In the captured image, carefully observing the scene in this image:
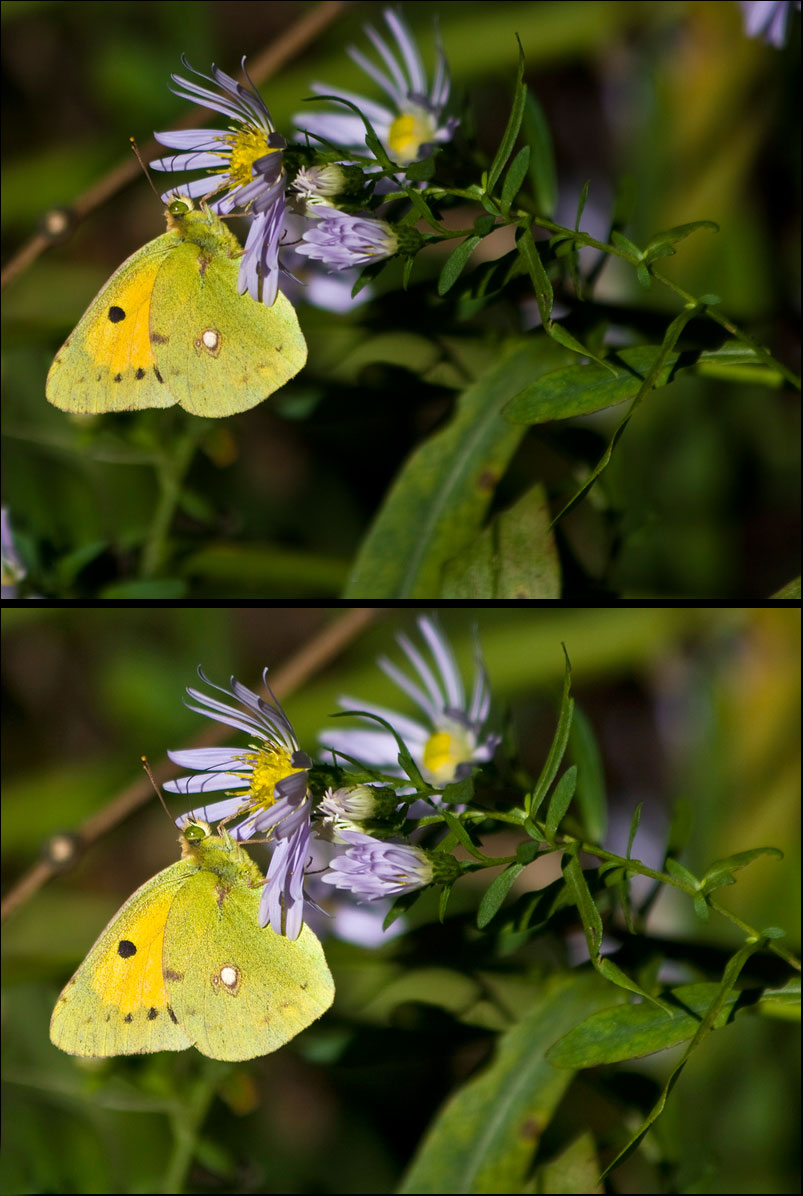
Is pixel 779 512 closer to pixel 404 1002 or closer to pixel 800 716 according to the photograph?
pixel 800 716

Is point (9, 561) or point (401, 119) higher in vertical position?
point (401, 119)

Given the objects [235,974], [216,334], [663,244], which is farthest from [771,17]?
[235,974]

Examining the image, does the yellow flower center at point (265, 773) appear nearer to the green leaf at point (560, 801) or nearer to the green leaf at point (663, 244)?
the green leaf at point (560, 801)

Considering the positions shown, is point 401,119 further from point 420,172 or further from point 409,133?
point 420,172

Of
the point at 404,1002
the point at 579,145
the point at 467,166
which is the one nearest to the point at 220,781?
the point at 404,1002

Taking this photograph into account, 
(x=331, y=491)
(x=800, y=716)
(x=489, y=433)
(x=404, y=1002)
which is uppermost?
(x=489, y=433)

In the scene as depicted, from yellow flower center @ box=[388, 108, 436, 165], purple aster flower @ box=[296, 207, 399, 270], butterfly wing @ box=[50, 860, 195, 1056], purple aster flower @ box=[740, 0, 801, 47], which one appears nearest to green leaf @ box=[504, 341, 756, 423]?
purple aster flower @ box=[296, 207, 399, 270]
